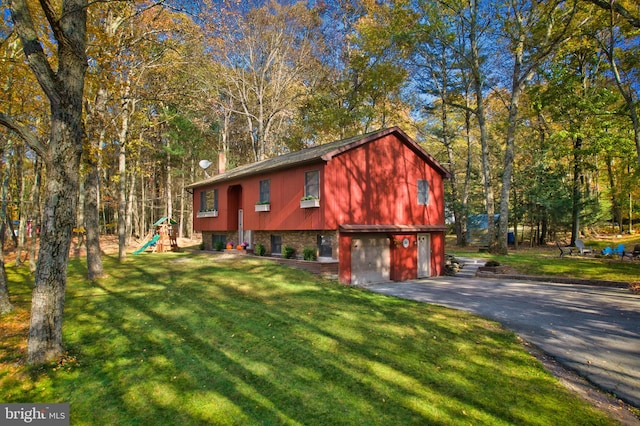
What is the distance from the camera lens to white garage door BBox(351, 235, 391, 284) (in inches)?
566

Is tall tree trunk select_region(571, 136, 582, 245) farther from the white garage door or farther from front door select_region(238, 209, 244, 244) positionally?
front door select_region(238, 209, 244, 244)

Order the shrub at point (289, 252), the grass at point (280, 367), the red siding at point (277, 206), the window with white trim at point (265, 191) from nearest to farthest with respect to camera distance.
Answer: the grass at point (280, 367) < the red siding at point (277, 206) < the shrub at point (289, 252) < the window with white trim at point (265, 191)

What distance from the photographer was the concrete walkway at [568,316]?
5.98 meters

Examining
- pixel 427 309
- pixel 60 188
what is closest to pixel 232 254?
pixel 427 309

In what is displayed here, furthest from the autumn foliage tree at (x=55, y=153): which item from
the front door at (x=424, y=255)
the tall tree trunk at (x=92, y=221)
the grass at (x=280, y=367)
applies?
the front door at (x=424, y=255)

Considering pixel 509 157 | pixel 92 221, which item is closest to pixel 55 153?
pixel 92 221

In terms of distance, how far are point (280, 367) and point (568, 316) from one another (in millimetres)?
7642

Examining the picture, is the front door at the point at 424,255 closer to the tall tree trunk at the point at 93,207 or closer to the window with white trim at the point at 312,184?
the window with white trim at the point at 312,184

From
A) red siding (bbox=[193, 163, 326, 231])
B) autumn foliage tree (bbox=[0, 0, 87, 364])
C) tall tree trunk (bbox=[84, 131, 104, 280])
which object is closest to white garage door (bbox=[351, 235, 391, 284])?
red siding (bbox=[193, 163, 326, 231])

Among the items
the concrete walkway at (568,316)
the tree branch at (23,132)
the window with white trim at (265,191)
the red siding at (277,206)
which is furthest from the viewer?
the window with white trim at (265,191)

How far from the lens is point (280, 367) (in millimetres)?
5746

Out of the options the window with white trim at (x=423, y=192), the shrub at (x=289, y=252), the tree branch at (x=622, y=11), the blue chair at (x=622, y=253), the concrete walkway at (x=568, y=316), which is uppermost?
the tree branch at (x=622, y=11)

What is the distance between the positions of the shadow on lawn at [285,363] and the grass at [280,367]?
1.0 inches

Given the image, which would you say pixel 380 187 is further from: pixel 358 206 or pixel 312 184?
pixel 312 184
